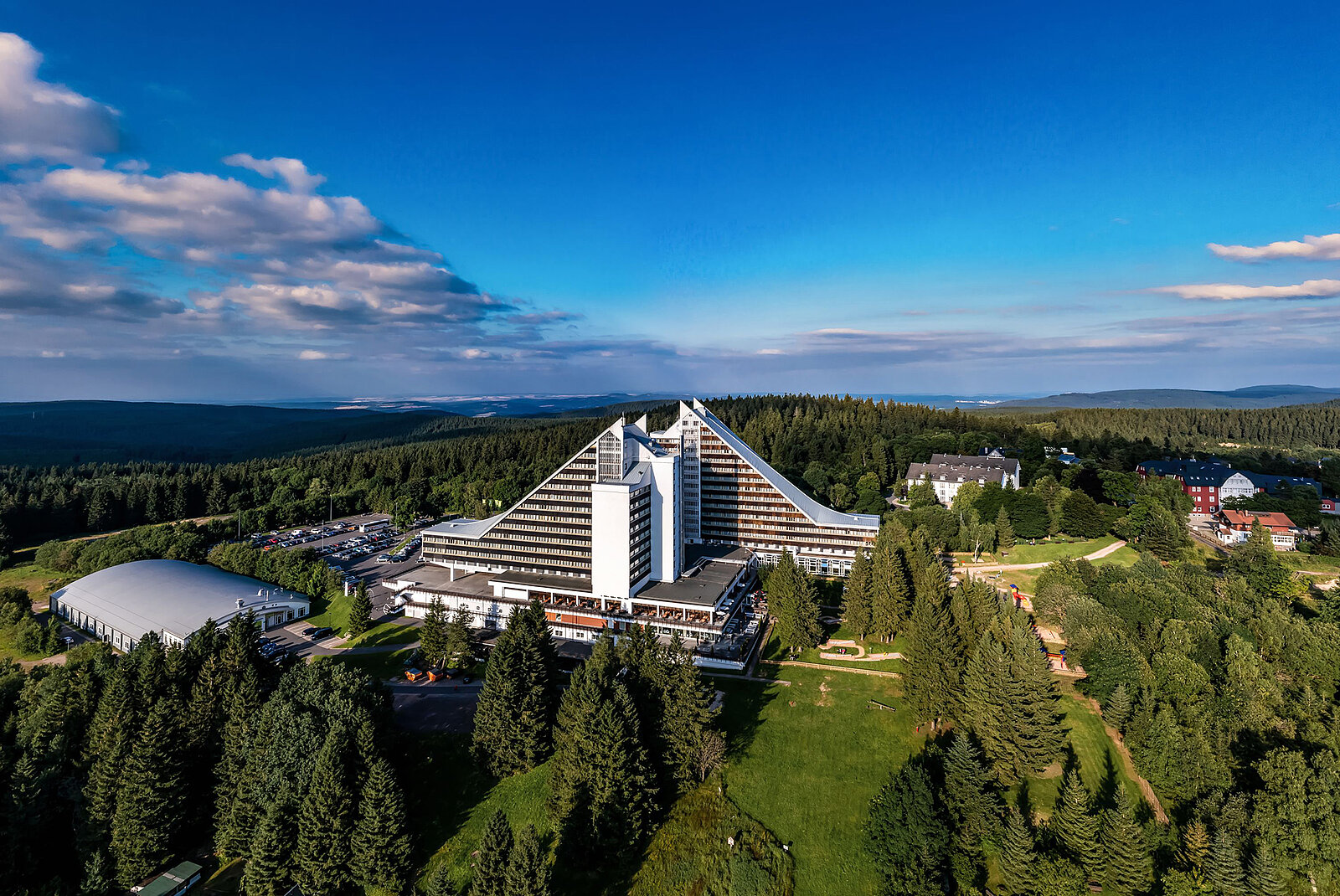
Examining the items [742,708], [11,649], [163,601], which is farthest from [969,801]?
[11,649]

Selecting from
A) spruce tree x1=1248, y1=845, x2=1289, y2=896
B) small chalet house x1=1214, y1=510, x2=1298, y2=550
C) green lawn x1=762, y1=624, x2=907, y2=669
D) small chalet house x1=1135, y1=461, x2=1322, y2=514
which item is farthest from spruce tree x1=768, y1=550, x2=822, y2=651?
small chalet house x1=1135, y1=461, x2=1322, y2=514

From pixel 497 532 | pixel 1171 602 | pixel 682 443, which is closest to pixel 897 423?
pixel 682 443

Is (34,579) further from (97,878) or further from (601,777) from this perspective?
(601,777)

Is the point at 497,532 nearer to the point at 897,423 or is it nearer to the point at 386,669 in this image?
the point at 386,669

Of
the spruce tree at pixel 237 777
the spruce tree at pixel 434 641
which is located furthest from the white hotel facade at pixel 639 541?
the spruce tree at pixel 237 777

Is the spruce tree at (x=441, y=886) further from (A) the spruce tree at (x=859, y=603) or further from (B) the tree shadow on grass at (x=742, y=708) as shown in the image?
(A) the spruce tree at (x=859, y=603)

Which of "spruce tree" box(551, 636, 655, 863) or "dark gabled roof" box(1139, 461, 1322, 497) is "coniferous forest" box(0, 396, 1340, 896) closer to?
"spruce tree" box(551, 636, 655, 863)
